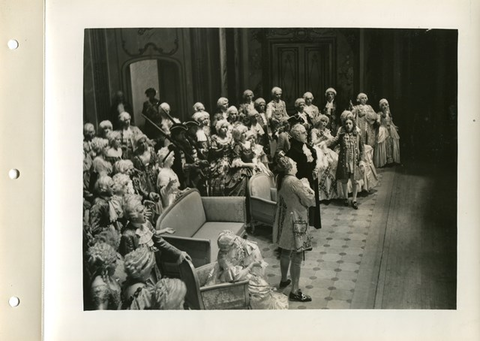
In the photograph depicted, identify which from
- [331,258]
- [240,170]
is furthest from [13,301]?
[331,258]

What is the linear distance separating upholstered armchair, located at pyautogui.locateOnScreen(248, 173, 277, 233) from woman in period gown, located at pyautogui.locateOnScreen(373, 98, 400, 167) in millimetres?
570

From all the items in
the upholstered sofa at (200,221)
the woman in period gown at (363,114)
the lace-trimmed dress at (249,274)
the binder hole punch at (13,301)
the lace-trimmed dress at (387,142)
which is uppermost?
the woman in period gown at (363,114)

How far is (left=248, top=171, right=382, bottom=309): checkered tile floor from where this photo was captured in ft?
10.2

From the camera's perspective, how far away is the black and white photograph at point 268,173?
3.13 meters

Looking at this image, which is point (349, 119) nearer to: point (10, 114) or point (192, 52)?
point (192, 52)

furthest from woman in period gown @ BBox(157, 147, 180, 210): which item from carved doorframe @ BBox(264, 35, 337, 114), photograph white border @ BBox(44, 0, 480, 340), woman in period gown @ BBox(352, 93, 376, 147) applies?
woman in period gown @ BBox(352, 93, 376, 147)

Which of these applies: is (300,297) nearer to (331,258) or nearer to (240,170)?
(331,258)

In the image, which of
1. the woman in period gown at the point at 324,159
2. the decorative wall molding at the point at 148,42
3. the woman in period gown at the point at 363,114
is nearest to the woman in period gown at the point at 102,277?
the decorative wall molding at the point at 148,42

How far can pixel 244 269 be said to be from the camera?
3150mm

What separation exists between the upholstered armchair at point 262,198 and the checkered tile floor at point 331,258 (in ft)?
A: 0.20

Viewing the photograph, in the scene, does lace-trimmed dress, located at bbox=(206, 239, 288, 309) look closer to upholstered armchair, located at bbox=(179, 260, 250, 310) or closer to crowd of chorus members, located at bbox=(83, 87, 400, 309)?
upholstered armchair, located at bbox=(179, 260, 250, 310)

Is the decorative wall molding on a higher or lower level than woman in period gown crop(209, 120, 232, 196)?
higher
